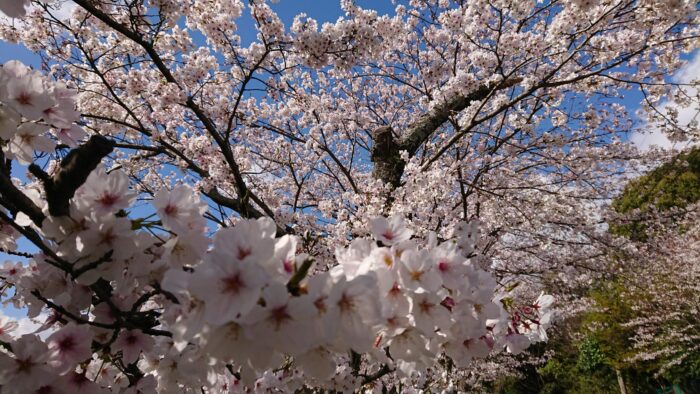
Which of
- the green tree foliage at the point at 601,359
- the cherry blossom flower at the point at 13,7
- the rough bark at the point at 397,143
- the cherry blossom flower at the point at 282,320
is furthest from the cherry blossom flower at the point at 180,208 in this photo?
the green tree foliage at the point at 601,359

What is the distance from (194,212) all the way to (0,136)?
0.60 m

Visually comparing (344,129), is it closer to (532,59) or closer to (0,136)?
(532,59)

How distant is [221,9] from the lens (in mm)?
4195

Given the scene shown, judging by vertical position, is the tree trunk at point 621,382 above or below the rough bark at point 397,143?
below

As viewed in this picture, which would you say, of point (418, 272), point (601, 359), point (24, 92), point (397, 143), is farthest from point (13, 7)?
point (601, 359)

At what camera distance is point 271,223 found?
33.1 inches

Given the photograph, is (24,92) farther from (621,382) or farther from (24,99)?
(621,382)

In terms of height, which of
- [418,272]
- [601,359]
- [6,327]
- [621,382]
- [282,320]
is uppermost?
[601,359]

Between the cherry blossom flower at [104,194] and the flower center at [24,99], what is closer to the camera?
the cherry blossom flower at [104,194]

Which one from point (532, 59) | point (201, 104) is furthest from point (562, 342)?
point (201, 104)

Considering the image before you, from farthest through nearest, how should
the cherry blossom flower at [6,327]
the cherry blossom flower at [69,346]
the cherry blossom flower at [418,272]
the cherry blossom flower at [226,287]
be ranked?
the cherry blossom flower at [6,327] < the cherry blossom flower at [69,346] < the cherry blossom flower at [418,272] < the cherry blossom flower at [226,287]

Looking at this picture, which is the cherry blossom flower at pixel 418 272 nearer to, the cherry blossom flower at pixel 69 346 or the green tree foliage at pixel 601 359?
the cherry blossom flower at pixel 69 346

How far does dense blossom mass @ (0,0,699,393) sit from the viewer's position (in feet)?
2.55

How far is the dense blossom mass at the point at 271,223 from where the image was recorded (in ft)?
2.55
